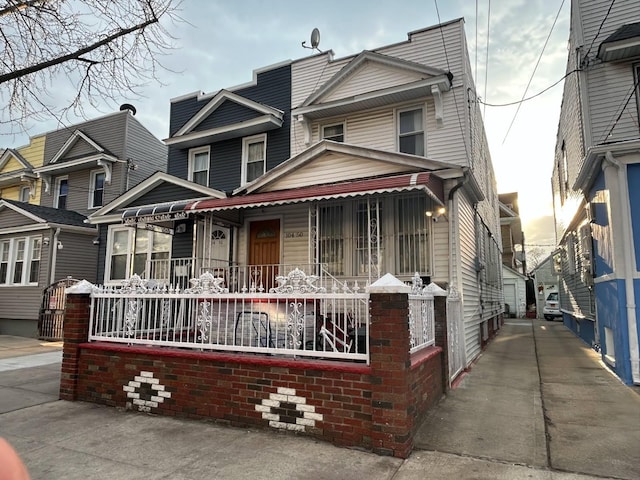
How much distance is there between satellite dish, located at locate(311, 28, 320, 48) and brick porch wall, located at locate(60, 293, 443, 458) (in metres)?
9.56

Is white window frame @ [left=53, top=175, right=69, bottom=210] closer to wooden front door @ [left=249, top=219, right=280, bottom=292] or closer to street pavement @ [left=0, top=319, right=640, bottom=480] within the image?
wooden front door @ [left=249, top=219, right=280, bottom=292]

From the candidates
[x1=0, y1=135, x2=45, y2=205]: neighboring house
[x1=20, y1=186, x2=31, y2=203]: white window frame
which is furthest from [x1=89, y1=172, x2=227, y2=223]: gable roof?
[x1=20, y1=186, x2=31, y2=203]: white window frame

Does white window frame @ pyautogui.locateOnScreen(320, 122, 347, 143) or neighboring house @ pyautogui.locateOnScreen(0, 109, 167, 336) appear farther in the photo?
neighboring house @ pyautogui.locateOnScreen(0, 109, 167, 336)

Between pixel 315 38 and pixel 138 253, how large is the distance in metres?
8.24

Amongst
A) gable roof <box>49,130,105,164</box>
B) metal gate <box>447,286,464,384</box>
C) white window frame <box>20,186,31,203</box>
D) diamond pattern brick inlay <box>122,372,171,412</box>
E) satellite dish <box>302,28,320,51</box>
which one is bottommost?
diamond pattern brick inlay <box>122,372,171,412</box>

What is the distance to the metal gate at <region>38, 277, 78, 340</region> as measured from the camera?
13.1 metres

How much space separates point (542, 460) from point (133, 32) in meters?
6.99

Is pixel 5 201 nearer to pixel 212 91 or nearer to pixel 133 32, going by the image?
pixel 212 91

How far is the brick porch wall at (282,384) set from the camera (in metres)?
3.96

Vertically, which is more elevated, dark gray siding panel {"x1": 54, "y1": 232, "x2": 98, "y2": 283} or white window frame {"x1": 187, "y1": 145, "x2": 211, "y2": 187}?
white window frame {"x1": 187, "y1": 145, "x2": 211, "y2": 187}

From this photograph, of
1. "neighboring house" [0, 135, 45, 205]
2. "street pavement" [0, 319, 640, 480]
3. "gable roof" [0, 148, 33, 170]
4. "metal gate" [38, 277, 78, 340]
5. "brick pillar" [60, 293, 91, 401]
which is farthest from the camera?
"gable roof" [0, 148, 33, 170]

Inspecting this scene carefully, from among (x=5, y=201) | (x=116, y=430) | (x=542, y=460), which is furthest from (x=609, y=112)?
(x=5, y=201)

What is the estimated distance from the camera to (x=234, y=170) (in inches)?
475

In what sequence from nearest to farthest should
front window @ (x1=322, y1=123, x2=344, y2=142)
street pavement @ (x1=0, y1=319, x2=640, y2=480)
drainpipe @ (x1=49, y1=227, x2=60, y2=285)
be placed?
street pavement @ (x1=0, y1=319, x2=640, y2=480)
front window @ (x1=322, y1=123, x2=344, y2=142)
drainpipe @ (x1=49, y1=227, x2=60, y2=285)
